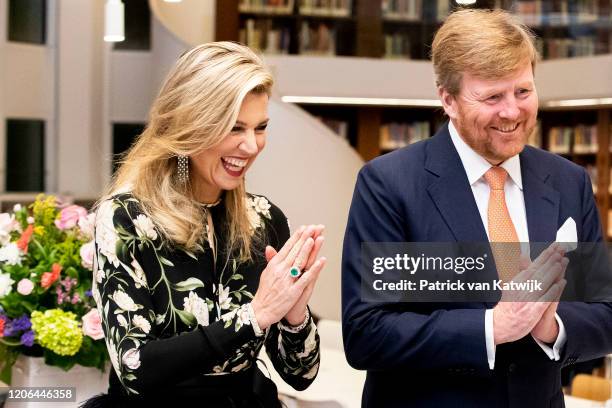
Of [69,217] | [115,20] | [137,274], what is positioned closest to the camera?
[137,274]

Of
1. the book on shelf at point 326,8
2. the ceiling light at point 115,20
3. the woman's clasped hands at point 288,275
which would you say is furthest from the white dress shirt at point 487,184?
the book on shelf at point 326,8

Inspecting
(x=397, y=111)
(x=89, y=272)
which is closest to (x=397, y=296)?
(x=89, y=272)

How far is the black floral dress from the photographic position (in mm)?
1629

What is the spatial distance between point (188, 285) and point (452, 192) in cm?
53

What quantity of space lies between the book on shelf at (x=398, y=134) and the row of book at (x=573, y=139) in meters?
1.51

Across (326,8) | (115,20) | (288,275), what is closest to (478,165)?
(288,275)

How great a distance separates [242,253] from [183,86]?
36 cm

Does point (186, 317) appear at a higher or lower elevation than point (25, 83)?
lower

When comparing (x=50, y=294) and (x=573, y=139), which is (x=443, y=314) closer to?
(x=50, y=294)

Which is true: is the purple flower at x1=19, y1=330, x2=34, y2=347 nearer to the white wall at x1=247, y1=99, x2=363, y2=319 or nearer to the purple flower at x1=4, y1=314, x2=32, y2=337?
the purple flower at x1=4, y1=314, x2=32, y2=337

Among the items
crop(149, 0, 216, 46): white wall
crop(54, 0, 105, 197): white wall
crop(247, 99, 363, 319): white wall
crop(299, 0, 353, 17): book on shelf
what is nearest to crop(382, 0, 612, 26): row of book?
crop(299, 0, 353, 17): book on shelf

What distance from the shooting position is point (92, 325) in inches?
90.7

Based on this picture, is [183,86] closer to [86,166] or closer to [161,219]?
[161,219]

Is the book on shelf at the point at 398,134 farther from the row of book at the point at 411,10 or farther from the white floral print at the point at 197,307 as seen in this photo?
the white floral print at the point at 197,307
